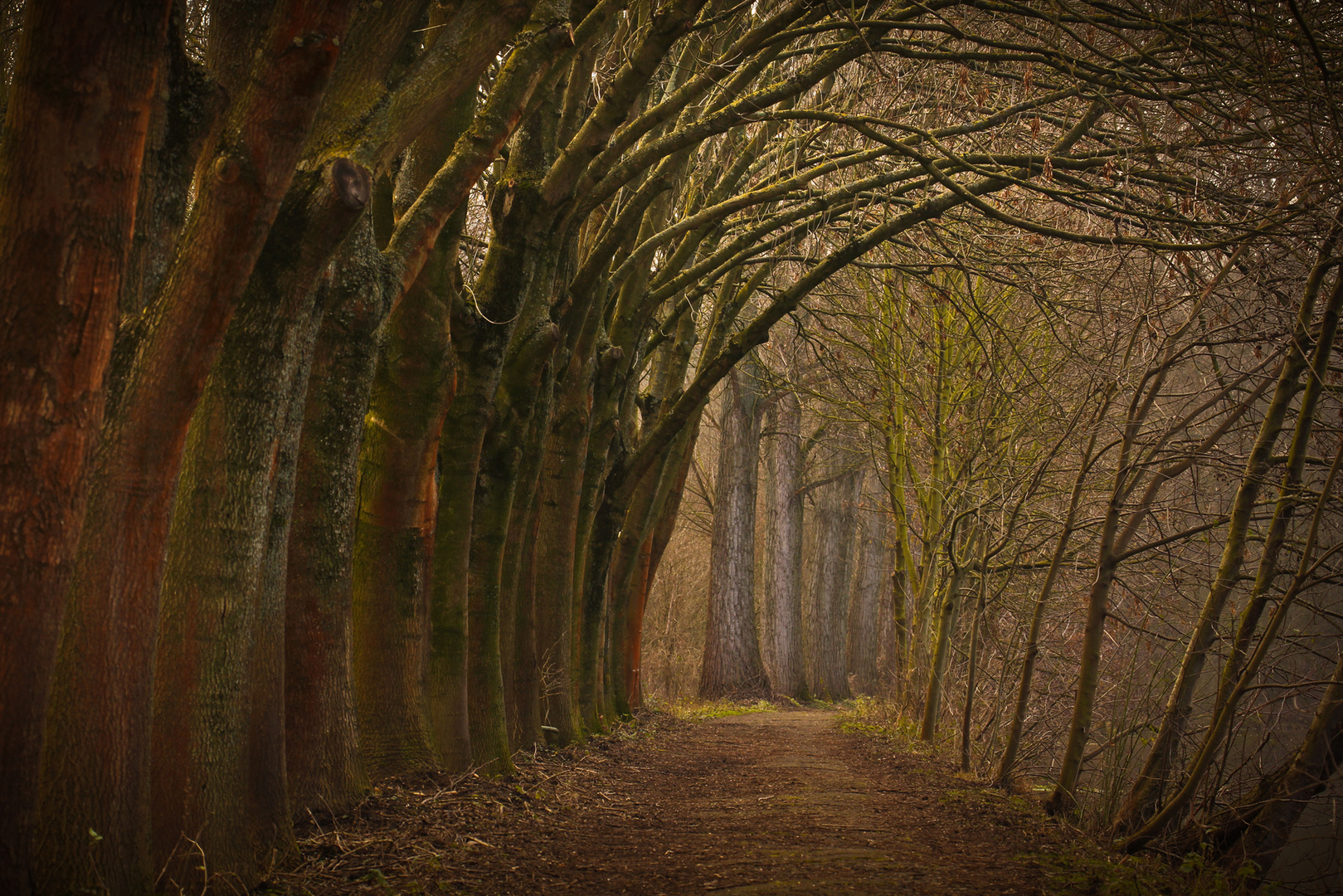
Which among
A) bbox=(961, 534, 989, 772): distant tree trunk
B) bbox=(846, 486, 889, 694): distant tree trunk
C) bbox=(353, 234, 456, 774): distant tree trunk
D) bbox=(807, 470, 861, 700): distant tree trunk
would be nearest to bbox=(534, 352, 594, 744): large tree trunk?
bbox=(353, 234, 456, 774): distant tree trunk

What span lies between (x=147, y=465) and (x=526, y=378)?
3851mm

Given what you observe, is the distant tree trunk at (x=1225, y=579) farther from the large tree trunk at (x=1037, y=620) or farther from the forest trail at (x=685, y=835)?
the large tree trunk at (x=1037, y=620)

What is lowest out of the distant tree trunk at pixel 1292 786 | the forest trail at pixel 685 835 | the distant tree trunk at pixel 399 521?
the forest trail at pixel 685 835

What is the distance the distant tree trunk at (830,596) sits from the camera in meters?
21.4

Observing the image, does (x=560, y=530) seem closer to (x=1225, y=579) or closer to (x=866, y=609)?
(x=1225, y=579)

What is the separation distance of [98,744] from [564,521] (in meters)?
5.57

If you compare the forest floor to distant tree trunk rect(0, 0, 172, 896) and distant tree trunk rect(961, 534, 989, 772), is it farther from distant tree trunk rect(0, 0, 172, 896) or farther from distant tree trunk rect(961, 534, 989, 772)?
distant tree trunk rect(0, 0, 172, 896)

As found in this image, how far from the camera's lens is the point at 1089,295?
339 inches

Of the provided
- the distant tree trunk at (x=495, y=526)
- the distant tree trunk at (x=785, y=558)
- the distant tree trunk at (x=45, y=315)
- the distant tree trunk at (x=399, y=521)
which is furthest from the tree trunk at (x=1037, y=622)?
the distant tree trunk at (x=785, y=558)

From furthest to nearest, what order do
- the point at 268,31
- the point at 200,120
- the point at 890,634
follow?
1. the point at 890,634
2. the point at 200,120
3. the point at 268,31

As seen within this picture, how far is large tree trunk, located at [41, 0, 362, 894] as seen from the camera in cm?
304

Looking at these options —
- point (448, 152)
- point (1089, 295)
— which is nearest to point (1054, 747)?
point (1089, 295)

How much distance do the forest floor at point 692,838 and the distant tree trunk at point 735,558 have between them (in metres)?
10.3

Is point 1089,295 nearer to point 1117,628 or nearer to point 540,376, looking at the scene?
point 1117,628
